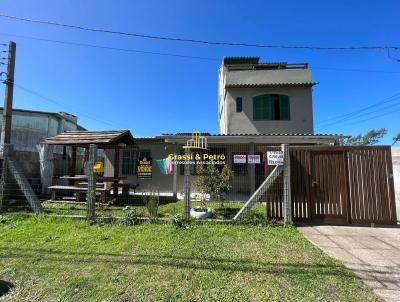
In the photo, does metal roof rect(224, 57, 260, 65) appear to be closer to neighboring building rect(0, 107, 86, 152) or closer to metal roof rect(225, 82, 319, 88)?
metal roof rect(225, 82, 319, 88)

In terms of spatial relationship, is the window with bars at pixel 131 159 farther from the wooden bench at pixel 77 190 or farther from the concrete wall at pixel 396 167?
the concrete wall at pixel 396 167

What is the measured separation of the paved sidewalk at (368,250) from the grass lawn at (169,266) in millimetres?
259

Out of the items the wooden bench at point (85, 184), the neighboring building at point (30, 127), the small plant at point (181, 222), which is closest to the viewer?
the small plant at point (181, 222)

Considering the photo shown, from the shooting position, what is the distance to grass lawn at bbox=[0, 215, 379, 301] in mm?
3197

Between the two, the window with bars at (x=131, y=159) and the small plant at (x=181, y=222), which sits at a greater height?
the window with bars at (x=131, y=159)

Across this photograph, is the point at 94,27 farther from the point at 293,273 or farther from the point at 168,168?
the point at 293,273

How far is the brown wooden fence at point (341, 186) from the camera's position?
661 cm

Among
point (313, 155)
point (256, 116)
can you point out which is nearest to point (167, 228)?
point (313, 155)

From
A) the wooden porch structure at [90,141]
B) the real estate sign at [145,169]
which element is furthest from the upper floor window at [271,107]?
the wooden porch structure at [90,141]

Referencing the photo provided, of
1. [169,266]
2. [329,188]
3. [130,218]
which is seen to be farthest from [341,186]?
[130,218]

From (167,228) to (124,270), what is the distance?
2.36m

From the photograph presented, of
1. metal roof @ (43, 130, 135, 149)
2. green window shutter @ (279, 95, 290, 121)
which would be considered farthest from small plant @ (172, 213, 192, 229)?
green window shutter @ (279, 95, 290, 121)

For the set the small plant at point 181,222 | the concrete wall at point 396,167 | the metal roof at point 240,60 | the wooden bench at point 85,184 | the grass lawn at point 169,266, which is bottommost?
the grass lawn at point 169,266

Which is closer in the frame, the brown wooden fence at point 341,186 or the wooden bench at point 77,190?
the brown wooden fence at point 341,186
